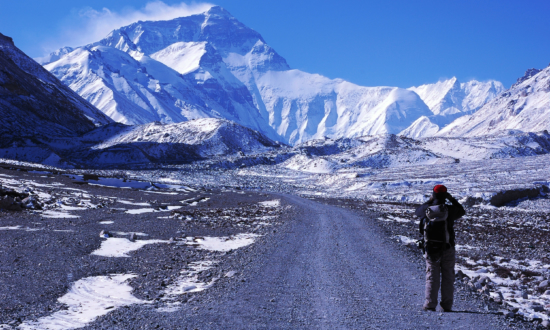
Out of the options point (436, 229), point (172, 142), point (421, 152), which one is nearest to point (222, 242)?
point (436, 229)

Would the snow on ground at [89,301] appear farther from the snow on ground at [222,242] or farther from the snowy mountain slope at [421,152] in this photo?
the snowy mountain slope at [421,152]

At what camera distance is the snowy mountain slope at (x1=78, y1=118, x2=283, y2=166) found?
127812 mm

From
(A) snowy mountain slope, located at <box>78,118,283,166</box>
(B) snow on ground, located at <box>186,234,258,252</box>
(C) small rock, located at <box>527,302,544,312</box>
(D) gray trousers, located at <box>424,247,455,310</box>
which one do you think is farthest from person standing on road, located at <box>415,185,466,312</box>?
(A) snowy mountain slope, located at <box>78,118,283,166</box>

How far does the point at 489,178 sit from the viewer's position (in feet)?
196

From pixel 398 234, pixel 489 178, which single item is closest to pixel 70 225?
pixel 398 234

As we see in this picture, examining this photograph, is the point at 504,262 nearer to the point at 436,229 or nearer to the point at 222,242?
the point at 436,229

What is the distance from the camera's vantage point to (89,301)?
970 cm

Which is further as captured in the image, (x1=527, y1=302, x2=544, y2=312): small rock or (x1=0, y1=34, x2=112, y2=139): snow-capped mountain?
(x1=0, y1=34, x2=112, y2=139): snow-capped mountain

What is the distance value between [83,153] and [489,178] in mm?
112862

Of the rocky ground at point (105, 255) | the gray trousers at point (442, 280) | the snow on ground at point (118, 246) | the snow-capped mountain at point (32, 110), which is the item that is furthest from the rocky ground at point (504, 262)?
the snow-capped mountain at point (32, 110)

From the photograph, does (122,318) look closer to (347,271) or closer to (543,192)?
(347,271)

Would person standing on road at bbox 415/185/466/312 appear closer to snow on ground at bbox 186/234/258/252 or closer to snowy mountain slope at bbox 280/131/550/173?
snow on ground at bbox 186/234/258/252

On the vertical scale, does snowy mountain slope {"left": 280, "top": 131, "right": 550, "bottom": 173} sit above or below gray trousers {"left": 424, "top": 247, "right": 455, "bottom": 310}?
above

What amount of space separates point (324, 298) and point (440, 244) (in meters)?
2.90
